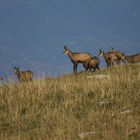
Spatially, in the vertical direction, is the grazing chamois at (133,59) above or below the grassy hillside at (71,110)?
above

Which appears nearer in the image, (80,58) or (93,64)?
(93,64)

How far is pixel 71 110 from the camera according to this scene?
52.9ft

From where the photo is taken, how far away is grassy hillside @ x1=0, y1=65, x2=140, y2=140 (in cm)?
1373

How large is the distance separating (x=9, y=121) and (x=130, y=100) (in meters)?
3.24

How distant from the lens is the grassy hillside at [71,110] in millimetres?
13734

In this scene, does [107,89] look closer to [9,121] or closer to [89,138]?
[9,121]

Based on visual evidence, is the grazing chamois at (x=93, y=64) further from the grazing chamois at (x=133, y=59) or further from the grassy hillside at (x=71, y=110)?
the grassy hillside at (x=71, y=110)

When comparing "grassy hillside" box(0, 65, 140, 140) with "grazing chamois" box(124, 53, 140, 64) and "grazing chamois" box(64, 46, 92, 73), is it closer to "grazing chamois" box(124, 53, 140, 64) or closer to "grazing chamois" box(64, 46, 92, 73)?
"grazing chamois" box(64, 46, 92, 73)

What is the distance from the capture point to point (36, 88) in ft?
64.6

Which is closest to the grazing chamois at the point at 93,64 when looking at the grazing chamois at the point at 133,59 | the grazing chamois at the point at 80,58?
the grazing chamois at the point at 80,58

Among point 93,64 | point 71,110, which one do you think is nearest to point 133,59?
point 93,64

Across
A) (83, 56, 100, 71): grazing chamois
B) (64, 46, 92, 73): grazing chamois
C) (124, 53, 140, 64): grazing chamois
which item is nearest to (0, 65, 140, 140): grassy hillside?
(83, 56, 100, 71): grazing chamois

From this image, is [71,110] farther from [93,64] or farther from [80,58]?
[80,58]

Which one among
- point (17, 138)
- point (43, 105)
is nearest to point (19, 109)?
point (43, 105)
